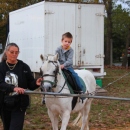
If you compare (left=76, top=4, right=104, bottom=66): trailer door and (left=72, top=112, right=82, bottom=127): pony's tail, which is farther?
(left=76, top=4, right=104, bottom=66): trailer door

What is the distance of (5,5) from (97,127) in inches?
875

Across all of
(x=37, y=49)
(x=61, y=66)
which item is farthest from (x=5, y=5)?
(x=61, y=66)

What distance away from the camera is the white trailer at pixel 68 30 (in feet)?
45.6

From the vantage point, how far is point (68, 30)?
14.3 m

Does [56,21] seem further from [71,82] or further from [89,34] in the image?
[71,82]

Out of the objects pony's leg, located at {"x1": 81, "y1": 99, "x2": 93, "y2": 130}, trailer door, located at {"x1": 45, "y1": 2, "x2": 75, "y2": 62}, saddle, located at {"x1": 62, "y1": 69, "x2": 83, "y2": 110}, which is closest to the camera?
saddle, located at {"x1": 62, "y1": 69, "x2": 83, "y2": 110}

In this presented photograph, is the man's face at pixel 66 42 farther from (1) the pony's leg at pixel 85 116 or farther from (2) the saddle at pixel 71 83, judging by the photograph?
(1) the pony's leg at pixel 85 116

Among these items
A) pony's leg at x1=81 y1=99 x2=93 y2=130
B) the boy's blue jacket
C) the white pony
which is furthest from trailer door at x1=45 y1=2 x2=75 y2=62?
the boy's blue jacket

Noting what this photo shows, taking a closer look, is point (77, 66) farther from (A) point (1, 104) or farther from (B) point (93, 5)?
(A) point (1, 104)

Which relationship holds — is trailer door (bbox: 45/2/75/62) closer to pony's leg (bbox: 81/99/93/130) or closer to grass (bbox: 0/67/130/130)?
grass (bbox: 0/67/130/130)

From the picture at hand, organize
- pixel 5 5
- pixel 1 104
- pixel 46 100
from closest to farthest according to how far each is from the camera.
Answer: pixel 1 104
pixel 46 100
pixel 5 5

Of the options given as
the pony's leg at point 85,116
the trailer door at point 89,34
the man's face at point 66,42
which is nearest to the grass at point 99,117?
the pony's leg at point 85,116

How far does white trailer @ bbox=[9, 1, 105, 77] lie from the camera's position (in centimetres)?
1391

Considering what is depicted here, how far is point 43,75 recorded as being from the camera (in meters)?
5.64
